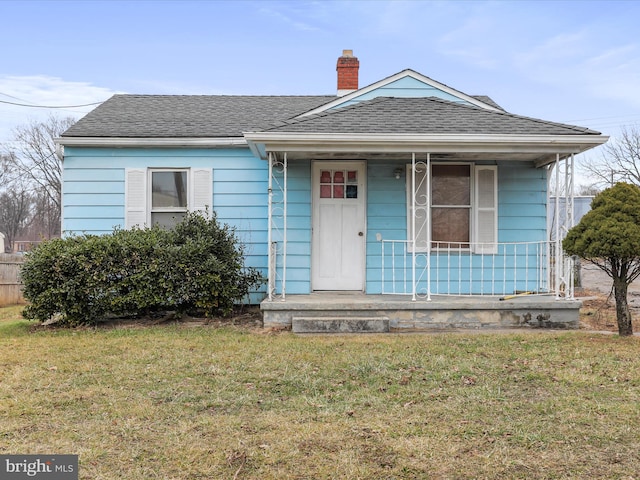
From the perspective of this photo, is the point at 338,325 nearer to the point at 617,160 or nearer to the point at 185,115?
the point at 185,115

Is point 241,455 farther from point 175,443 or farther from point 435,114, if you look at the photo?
point 435,114

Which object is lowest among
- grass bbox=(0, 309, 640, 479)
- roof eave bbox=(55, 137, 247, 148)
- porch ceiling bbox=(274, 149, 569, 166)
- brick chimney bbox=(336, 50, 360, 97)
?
grass bbox=(0, 309, 640, 479)

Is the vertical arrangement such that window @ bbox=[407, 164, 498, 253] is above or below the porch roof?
below

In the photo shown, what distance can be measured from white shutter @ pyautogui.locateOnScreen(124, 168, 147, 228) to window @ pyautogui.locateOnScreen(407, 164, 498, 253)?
4.45 m

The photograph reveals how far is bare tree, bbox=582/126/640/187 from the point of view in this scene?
1251 inches

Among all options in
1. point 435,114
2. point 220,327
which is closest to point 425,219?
point 435,114

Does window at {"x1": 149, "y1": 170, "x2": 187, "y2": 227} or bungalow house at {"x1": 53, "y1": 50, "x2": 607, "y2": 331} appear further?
window at {"x1": 149, "y1": 170, "x2": 187, "y2": 227}

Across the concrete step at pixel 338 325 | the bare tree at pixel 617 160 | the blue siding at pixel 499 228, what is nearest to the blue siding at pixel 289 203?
the blue siding at pixel 499 228

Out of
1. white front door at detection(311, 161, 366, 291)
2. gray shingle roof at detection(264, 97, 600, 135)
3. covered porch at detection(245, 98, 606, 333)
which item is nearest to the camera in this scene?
gray shingle roof at detection(264, 97, 600, 135)

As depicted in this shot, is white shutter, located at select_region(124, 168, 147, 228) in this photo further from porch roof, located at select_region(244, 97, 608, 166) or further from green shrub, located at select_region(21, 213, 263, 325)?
porch roof, located at select_region(244, 97, 608, 166)

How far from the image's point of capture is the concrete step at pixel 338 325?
689 cm

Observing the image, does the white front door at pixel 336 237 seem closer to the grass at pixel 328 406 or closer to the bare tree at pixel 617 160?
the grass at pixel 328 406

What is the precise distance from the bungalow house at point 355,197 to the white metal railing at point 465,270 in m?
0.02

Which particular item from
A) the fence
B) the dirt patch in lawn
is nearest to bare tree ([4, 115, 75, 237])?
the fence
